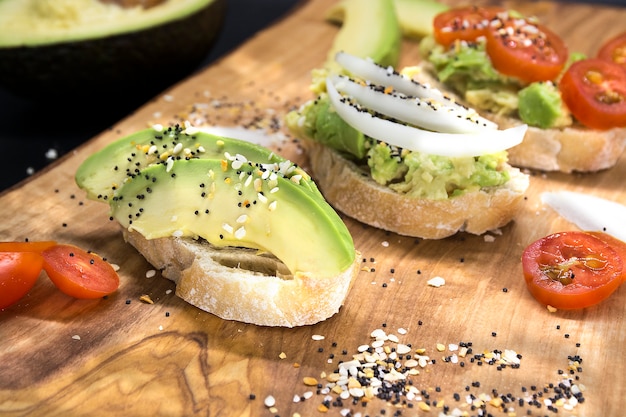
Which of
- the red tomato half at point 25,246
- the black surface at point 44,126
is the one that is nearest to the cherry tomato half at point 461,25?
the black surface at point 44,126

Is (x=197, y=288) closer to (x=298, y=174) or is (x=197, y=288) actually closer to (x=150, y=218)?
(x=150, y=218)

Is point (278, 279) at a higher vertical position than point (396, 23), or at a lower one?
higher

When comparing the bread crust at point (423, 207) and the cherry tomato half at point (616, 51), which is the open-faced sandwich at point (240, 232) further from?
the cherry tomato half at point (616, 51)

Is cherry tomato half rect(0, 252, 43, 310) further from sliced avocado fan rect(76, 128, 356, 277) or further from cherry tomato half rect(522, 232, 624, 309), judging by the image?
cherry tomato half rect(522, 232, 624, 309)

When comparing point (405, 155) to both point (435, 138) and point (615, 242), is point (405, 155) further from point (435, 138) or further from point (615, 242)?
point (615, 242)

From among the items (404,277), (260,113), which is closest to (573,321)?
(404,277)

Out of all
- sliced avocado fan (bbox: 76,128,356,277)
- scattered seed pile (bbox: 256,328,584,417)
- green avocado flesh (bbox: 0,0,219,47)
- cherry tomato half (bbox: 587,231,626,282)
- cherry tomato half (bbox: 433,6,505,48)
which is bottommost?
cherry tomato half (bbox: 587,231,626,282)

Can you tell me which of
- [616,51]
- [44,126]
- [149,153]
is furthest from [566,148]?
[44,126]

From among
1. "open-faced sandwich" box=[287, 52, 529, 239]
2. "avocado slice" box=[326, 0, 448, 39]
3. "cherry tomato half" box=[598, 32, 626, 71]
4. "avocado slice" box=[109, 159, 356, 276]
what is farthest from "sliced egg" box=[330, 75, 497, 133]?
"avocado slice" box=[326, 0, 448, 39]
